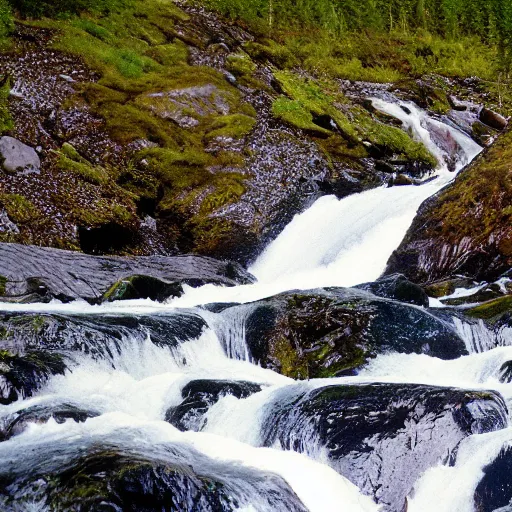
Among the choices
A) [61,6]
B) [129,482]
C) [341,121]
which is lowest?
[341,121]

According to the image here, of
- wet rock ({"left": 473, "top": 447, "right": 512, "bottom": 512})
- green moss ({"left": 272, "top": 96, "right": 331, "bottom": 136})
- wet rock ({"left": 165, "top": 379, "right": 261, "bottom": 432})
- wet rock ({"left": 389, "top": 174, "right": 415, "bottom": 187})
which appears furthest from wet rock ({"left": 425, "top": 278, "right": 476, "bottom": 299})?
green moss ({"left": 272, "top": 96, "right": 331, "bottom": 136})

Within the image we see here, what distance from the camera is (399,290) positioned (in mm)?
8547

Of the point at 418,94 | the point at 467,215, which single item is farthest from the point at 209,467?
the point at 418,94

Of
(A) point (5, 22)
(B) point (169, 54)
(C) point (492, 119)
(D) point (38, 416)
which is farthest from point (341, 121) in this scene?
(D) point (38, 416)

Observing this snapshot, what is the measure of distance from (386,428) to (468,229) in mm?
6052

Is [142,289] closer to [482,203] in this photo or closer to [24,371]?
[24,371]

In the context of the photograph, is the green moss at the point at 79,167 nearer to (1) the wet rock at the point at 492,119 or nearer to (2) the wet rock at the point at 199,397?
(2) the wet rock at the point at 199,397

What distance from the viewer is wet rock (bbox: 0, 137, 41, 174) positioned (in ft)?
41.6

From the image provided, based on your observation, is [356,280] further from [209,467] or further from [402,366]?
[209,467]

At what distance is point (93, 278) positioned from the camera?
31.1ft

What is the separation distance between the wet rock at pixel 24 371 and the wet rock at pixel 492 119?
65.0 feet

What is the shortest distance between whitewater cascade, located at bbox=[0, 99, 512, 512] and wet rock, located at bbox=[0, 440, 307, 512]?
17 mm

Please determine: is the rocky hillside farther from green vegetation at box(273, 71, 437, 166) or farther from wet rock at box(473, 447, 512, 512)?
wet rock at box(473, 447, 512, 512)

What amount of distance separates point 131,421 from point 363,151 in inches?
553
